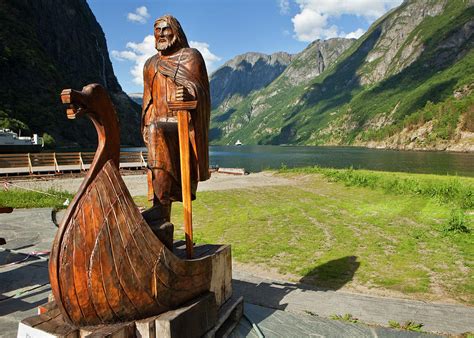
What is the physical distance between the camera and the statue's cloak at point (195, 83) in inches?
166

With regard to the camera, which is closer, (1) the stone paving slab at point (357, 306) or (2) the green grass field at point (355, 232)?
(1) the stone paving slab at point (357, 306)

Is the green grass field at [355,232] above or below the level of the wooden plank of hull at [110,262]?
below

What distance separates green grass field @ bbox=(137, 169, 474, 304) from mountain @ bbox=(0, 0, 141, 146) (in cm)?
5772

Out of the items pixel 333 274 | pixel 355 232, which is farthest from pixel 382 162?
pixel 333 274

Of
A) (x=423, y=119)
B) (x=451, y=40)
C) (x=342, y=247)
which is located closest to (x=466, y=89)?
(x=423, y=119)

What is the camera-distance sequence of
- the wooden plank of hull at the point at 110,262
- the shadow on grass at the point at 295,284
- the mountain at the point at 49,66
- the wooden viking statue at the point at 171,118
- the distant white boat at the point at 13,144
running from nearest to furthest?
1. the wooden plank of hull at the point at 110,262
2. the wooden viking statue at the point at 171,118
3. the shadow on grass at the point at 295,284
4. the distant white boat at the point at 13,144
5. the mountain at the point at 49,66

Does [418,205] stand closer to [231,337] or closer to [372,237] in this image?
[372,237]

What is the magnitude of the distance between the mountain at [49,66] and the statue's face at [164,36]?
62.4m

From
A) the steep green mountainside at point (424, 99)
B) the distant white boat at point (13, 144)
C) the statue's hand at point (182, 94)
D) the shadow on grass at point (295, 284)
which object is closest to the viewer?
the statue's hand at point (182, 94)

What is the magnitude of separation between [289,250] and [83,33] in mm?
119111

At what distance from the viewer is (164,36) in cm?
437

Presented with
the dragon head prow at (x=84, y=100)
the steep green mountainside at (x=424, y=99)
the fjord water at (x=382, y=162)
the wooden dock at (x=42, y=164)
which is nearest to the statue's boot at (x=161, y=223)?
the dragon head prow at (x=84, y=100)

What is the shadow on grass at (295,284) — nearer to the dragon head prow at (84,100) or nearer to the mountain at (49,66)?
the dragon head prow at (84,100)

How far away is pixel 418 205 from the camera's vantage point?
12.9 meters
